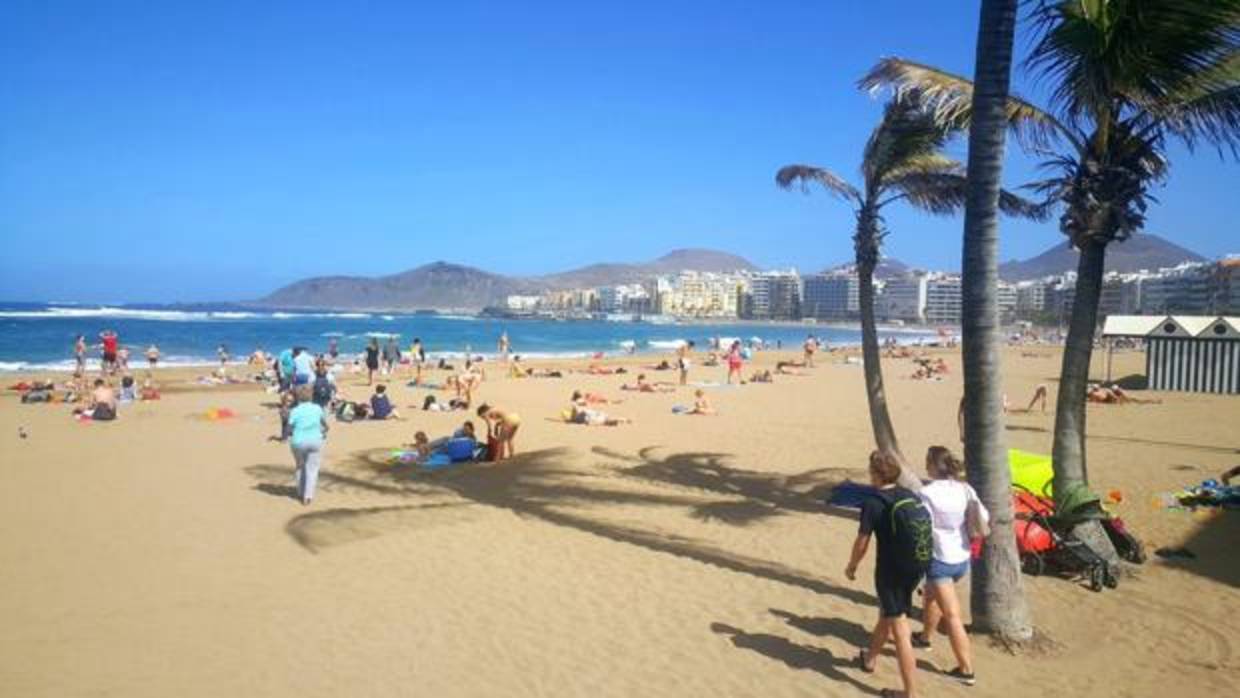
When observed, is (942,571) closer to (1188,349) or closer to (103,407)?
(103,407)

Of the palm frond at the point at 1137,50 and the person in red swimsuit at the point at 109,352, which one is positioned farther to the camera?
the person in red swimsuit at the point at 109,352

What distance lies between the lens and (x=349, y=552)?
7.08 metres

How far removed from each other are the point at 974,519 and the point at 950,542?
0.20 m

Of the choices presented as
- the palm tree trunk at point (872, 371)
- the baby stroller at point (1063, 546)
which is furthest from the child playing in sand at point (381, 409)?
the baby stroller at point (1063, 546)

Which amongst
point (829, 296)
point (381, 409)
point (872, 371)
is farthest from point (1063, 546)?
point (829, 296)

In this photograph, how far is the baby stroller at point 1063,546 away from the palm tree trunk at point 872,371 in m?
1.88

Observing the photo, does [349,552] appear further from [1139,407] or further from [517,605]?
[1139,407]

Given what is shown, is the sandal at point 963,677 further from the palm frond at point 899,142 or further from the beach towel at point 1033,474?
the palm frond at point 899,142

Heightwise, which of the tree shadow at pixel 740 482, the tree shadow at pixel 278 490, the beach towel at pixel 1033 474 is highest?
the beach towel at pixel 1033 474

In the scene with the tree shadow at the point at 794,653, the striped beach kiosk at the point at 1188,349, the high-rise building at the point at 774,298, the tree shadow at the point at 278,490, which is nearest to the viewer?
the tree shadow at the point at 794,653

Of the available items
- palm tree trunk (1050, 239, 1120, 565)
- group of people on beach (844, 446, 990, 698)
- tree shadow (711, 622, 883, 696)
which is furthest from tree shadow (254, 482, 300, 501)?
palm tree trunk (1050, 239, 1120, 565)

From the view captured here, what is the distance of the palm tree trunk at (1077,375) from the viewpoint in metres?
6.87

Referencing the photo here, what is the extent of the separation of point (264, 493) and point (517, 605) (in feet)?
15.5

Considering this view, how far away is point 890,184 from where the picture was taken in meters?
9.30
